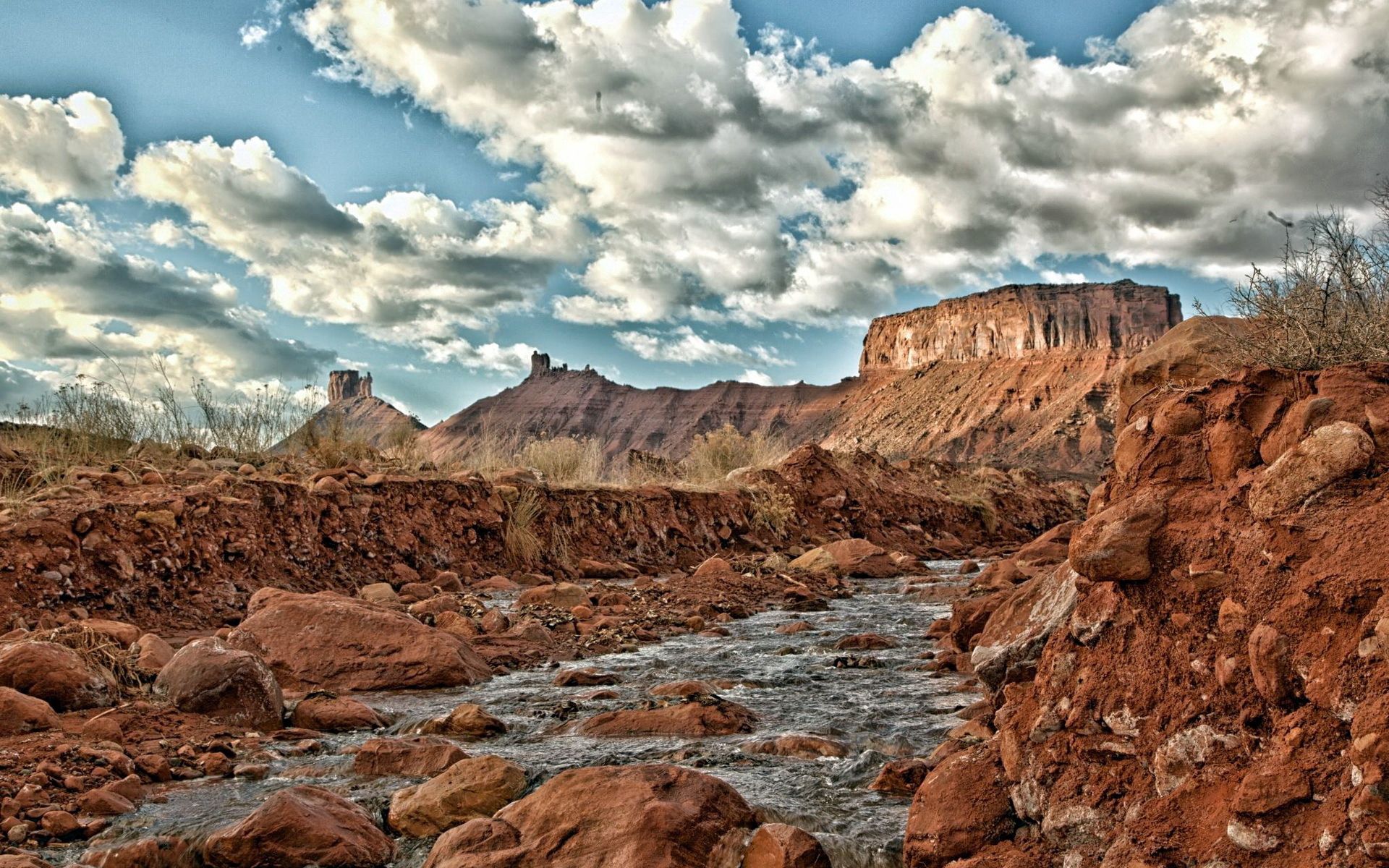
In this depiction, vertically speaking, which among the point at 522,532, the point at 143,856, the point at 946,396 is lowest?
the point at 143,856

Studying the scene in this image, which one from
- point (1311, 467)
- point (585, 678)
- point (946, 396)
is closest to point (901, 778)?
point (1311, 467)

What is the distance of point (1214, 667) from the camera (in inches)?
99.2

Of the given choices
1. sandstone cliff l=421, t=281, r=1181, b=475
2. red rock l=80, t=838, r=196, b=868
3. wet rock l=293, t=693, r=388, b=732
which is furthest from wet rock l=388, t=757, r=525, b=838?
Result: sandstone cliff l=421, t=281, r=1181, b=475

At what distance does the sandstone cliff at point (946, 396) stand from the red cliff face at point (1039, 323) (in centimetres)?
15

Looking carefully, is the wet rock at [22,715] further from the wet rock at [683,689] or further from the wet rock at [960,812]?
the wet rock at [960,812]

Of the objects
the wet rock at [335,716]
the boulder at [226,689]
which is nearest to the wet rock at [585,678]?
the wet rock at [335,716]

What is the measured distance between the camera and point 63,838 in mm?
3426

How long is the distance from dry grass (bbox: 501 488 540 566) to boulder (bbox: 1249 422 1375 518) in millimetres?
10145

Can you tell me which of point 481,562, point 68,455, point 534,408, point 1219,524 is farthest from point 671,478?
point 534,408

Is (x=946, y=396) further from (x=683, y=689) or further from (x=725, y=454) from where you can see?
(x=683, y=689)

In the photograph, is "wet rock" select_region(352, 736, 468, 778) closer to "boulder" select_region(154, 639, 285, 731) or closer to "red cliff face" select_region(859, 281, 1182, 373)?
"boulder" select_region(154, 639, 285, 731)

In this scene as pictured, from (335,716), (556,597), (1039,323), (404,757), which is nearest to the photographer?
(404,757)

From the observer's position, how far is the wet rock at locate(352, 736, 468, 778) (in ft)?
13.8

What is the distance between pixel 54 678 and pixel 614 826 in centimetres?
371
